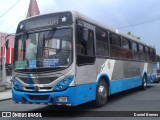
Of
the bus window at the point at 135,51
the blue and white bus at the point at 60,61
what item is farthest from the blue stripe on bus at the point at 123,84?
the bus window at the point at 135,51

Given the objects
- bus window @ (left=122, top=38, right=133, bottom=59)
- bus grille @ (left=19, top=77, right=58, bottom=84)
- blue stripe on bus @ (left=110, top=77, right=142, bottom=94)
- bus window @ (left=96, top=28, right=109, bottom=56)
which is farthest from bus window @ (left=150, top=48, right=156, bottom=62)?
bus grille @ (left=19, top=77, right=58, bottom=84)

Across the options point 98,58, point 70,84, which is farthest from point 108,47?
point 70,84

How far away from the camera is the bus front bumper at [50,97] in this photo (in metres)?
8.55

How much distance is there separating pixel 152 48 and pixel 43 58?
14.0 meters

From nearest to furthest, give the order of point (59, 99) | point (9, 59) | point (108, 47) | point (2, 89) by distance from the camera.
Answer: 1. point (59, 99)
2. point (108, 47)
3. point (2, 89)
4. point (9, 59)

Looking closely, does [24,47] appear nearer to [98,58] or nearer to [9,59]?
[98,58]

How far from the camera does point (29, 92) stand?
915 cm

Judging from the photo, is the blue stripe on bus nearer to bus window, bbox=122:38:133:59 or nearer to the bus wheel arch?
the bus wheel arch

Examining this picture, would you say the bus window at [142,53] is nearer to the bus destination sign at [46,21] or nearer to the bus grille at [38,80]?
the bus destination sign at [46,21]

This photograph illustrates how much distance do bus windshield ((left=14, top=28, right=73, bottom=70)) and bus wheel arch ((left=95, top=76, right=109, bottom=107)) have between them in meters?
2.23

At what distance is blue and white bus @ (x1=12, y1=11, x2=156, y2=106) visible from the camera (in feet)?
28.5

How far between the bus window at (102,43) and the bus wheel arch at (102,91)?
996 millimetres

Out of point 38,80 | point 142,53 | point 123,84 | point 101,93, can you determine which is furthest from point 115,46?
point 142,53

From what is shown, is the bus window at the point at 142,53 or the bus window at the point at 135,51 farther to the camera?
the bus window at the point at 142,53
